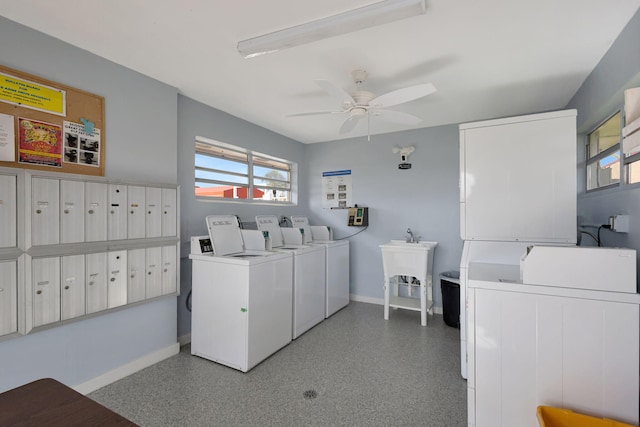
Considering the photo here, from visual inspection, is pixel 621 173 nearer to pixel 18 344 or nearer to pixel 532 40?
pixel 532 40

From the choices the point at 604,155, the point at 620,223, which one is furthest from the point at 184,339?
the point at 604,155

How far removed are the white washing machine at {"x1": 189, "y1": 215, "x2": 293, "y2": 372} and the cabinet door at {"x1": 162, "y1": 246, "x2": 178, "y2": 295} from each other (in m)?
0.18

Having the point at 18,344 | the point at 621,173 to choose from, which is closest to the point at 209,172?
the point at 18,344

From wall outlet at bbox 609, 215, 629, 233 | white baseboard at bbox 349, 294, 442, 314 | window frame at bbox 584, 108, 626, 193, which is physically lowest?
white baseboard at bbox 349, 294, 442, 314

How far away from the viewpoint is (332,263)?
12.5ft

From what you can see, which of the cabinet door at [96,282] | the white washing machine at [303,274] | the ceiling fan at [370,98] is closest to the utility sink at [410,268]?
the white washing machine at [303,274]

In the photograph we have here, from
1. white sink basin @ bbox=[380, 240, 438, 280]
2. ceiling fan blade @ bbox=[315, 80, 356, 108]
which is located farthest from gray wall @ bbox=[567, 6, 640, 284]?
ceiling fan blade @ bbox=[315, 80, 356, 108]

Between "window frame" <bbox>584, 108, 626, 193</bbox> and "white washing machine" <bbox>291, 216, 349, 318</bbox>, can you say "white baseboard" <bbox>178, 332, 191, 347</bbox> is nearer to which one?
"white washing machine" <bbox>291, 216, 349, 318</bbox>

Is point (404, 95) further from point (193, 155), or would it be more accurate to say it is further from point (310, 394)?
point (310, 394)

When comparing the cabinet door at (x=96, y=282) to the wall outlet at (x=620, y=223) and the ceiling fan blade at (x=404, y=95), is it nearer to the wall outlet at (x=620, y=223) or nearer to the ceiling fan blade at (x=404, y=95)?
the ceiling fan blade at (x=404, y=95)

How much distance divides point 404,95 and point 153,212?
2.19 meters

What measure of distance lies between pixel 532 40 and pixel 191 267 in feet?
11.1

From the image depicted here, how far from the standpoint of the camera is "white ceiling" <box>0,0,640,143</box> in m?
1.68

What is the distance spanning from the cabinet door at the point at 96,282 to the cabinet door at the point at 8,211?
0.42 metres
